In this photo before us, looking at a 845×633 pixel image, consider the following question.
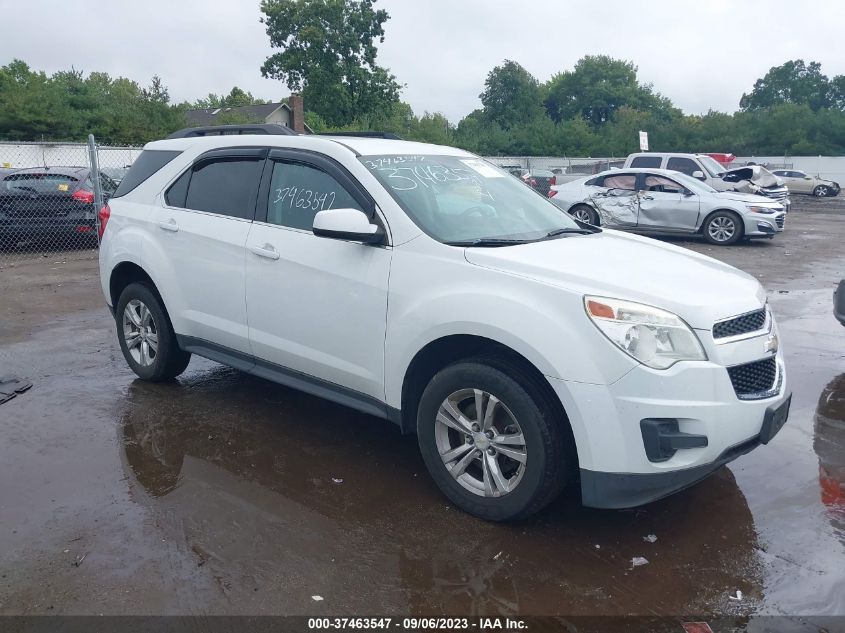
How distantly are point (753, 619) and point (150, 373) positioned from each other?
14.5 ft

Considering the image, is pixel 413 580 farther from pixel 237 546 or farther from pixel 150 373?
pixel 150 373

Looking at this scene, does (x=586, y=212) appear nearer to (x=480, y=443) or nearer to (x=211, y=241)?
(x=211, y=241)

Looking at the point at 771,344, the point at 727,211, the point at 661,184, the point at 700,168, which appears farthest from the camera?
the point at 700,168

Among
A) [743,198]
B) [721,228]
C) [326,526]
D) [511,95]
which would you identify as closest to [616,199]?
[721,228]

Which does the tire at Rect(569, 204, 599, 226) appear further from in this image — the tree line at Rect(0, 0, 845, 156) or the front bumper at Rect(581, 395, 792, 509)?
the tree line at Rect(0, 0, 845, 156)

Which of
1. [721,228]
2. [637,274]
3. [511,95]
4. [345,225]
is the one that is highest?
[511,95]

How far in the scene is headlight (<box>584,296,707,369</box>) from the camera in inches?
130

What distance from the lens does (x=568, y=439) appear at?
3508 millimetres

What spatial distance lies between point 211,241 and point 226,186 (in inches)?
16.2

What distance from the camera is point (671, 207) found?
15781 mm

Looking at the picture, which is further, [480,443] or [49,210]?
[49,210]

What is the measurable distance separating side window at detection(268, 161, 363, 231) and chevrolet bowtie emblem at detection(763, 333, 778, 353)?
2.29 metres

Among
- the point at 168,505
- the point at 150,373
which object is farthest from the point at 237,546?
the point at 150,373

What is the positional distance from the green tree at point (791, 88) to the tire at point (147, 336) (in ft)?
291
